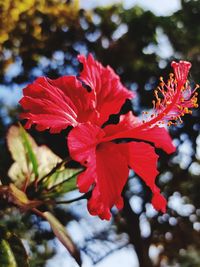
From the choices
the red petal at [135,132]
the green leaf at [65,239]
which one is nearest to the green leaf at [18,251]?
the green leaf at [65,239]

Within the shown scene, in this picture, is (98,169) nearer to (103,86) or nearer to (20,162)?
(103,86)

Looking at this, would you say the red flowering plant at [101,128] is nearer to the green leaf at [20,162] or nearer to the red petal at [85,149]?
the red petal at [85,149]

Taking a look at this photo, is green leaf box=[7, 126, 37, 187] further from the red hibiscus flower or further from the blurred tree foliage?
the blurred tree foliage

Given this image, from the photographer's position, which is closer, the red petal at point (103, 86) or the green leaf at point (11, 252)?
the green leaf at point (11, 252)

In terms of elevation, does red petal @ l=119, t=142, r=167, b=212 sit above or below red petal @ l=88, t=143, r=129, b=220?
below

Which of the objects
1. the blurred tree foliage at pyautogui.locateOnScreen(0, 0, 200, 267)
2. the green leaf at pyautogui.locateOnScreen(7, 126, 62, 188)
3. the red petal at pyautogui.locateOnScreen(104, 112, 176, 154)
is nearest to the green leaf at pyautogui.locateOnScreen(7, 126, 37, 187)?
the green leaf at pyautogui.locateOnScreen(7, 126, 62, 188)
